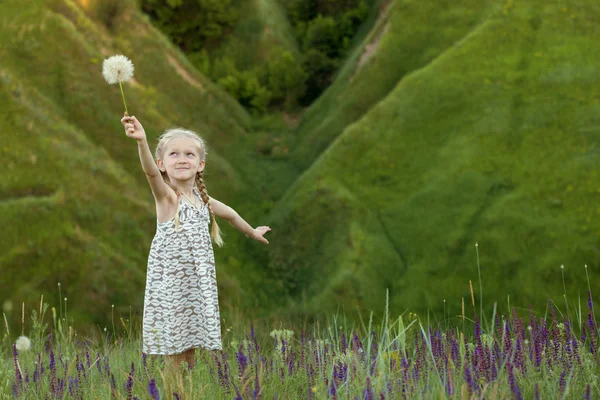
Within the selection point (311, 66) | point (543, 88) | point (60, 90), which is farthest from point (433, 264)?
point (311, 66)

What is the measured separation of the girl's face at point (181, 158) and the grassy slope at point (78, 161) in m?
5.39

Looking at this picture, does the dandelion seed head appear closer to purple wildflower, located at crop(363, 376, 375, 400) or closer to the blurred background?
the blurred background

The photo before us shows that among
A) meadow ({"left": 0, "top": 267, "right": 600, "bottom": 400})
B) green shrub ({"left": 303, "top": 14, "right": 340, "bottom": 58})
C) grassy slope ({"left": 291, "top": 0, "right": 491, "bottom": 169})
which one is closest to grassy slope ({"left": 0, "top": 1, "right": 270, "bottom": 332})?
grassy slope ({"left": 291, "top": 0, "right": 491, "bottom": 169})

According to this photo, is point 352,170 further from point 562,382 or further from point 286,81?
point 562,382

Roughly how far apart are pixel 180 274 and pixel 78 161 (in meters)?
7.09

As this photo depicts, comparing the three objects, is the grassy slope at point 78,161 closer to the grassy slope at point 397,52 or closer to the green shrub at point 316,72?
the grassy slope at point 397,52

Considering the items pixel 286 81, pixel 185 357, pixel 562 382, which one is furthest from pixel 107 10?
pixel 562 382

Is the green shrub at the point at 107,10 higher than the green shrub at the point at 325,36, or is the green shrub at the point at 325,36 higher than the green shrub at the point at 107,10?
the green shrub at the point at 325,36

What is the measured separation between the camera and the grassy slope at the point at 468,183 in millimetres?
10680

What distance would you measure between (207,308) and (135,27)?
12342 mm

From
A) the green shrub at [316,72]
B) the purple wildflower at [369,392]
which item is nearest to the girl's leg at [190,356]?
the purple wildflower at [369,392]

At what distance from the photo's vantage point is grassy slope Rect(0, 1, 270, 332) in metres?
9.96

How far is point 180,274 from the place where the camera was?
16.3ft

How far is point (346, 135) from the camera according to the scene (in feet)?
43.5
